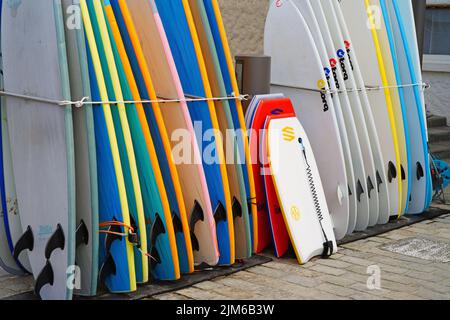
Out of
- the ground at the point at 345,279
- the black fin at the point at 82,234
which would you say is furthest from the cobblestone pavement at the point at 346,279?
the black fin at the point at 82,234

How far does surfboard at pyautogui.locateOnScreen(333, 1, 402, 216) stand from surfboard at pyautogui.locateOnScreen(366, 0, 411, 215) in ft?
0.22

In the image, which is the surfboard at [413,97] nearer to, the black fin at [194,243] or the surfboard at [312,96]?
the surfboard at [312,96]

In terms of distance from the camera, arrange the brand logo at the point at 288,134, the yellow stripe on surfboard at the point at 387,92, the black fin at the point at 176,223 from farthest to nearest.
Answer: the yellow stripe on surfboard at the point at 387,92
the brand logo at the point at 288,134
the black fin at the point at 176,223

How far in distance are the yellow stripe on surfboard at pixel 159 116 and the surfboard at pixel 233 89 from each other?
18.6 inches

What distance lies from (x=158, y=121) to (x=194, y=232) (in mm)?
666

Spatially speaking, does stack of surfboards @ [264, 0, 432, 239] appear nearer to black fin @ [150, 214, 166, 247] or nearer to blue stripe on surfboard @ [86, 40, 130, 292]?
black fin @ [150, 214, 166, 247]

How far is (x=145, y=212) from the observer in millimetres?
3500

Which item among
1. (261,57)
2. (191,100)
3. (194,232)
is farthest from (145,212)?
(261,57)

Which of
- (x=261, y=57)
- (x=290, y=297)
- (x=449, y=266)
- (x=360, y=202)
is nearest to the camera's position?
(x=290, y=297)

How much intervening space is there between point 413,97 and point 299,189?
4.77 ft

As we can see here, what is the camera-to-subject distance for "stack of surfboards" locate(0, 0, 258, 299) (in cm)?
316

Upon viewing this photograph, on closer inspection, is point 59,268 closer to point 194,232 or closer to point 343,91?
point 194,232

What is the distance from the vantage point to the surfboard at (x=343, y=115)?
172 inches

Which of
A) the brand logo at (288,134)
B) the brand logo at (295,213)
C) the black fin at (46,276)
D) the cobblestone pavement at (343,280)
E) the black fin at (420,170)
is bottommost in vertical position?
the cobblestone pavement at (343,280)
